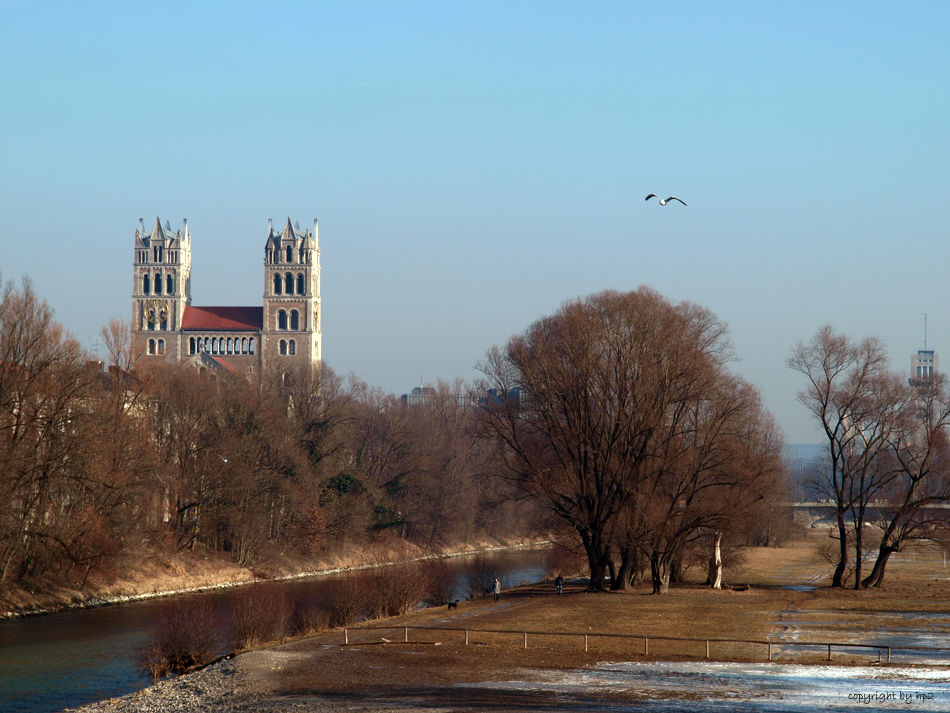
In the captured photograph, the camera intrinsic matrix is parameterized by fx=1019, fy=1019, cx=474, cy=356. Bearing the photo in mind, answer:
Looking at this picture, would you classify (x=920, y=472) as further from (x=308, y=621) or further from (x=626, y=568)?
(x=308, y=621)

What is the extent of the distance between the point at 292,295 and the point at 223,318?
38.8 ft

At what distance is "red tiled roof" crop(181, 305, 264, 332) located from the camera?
527 ft

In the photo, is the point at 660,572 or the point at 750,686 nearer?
the point at 750,686

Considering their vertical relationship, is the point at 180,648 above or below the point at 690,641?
below

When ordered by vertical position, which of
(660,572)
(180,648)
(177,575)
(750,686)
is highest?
(660,572)

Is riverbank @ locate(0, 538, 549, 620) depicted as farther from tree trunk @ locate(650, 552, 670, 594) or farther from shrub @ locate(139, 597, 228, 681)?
tree trunk @ locate(650, 552, 670, 594)

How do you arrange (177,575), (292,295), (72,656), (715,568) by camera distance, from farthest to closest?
(292,295) → (177,575) → (715,568) → (72,656)

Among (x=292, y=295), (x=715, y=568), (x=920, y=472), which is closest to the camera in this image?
(x=920, y=472)

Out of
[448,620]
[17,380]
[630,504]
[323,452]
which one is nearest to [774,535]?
[323,452]

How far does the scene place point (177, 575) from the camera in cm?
5828

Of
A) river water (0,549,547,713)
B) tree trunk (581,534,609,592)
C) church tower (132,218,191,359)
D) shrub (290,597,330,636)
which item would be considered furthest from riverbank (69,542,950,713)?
church tower (132,218,191,359)

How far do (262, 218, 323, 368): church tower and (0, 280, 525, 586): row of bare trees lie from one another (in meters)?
54.0

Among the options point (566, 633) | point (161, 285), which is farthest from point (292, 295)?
point (566, 633)

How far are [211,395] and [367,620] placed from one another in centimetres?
3233
